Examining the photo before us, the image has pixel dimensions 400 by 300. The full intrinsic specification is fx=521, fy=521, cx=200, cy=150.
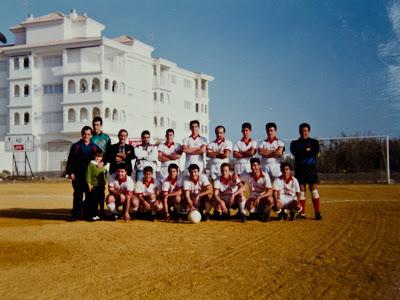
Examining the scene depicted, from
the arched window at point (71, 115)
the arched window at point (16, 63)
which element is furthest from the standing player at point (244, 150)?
the arched window at point (16, 63)

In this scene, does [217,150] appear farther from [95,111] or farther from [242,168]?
[95,111]

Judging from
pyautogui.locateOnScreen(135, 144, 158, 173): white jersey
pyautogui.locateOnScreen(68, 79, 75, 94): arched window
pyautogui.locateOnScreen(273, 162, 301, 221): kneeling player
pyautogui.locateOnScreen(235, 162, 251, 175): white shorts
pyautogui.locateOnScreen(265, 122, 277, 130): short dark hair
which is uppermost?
pyautogui.locateOnScreen(68, 79, 75, 94): arched window

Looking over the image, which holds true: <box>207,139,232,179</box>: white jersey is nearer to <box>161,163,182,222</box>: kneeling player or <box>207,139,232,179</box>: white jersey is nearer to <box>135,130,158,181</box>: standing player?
<box>161,163,182,222</box>: kneeling player

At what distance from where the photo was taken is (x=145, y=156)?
11.9 meters

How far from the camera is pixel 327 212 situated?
42.0 ft

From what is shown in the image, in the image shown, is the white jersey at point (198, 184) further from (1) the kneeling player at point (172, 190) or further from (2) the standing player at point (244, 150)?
(2) the standing player at point (244, 150)

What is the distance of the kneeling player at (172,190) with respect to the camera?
37.4ft

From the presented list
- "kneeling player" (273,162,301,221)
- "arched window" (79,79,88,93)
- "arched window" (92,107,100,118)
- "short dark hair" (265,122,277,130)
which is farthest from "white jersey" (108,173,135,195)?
"arched window" (79,79,88,93)

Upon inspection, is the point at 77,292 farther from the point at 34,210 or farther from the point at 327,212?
the point at 34,210

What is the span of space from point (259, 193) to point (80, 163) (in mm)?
4047

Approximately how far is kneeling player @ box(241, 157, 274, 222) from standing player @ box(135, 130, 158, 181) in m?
2.18

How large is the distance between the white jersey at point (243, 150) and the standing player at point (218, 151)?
22cm

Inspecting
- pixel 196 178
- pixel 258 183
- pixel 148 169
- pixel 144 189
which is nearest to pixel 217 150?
pixel 196 178

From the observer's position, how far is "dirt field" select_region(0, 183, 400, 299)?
207 inches
